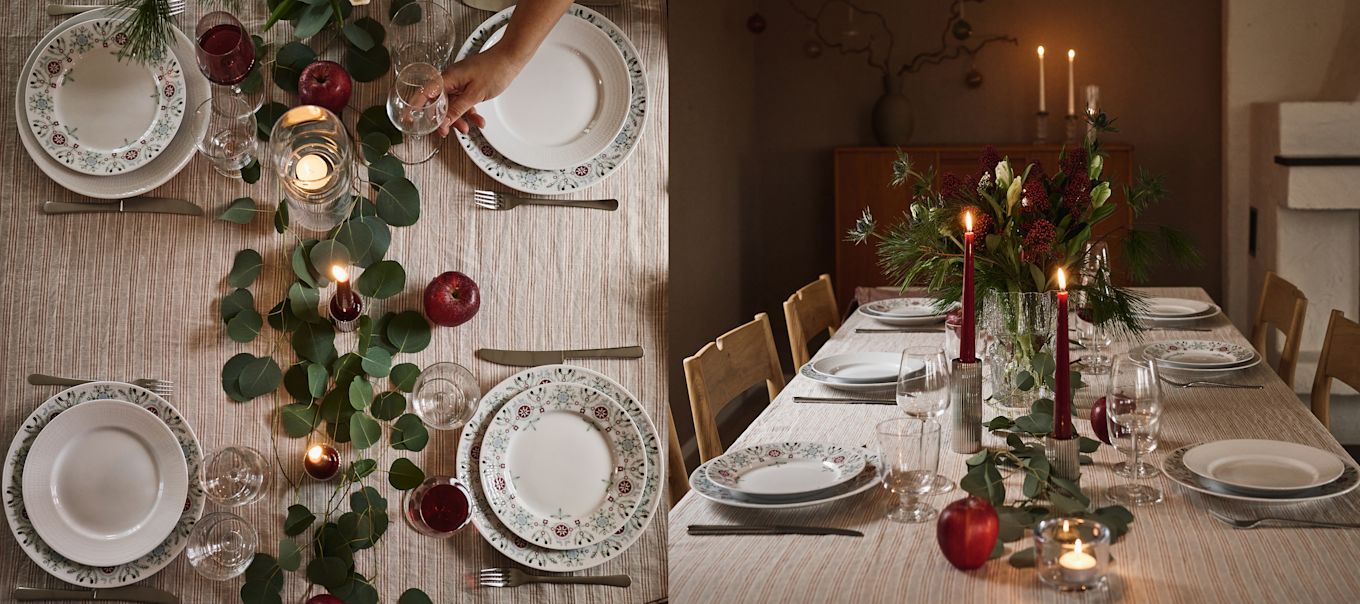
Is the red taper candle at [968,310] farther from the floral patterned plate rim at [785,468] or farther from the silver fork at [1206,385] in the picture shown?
the silver fork at [1206,385]

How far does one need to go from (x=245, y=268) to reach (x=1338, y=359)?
2.11 m

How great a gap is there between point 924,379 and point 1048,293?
1.26ft

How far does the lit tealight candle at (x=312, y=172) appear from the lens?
→ 39.4 inches

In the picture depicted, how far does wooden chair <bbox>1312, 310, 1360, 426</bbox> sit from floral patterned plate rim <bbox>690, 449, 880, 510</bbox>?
4.05ft

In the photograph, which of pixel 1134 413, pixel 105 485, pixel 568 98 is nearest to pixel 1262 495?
pixel 1134 413

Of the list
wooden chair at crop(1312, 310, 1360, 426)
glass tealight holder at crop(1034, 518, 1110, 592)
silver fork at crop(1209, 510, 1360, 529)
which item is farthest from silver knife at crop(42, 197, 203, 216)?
wooden chair at crop(1312, 310, 1360, 426)

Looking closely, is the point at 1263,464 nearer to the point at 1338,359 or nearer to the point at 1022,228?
the point at 1022,228

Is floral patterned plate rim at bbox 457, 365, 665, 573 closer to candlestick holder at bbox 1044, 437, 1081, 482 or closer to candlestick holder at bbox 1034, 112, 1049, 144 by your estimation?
candlestick holder at bbox 1044, 437, 1081, 482

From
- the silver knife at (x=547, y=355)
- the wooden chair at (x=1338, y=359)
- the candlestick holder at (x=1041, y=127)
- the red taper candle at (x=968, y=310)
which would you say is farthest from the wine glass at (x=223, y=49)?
the candlestick holder at (x=1041, y=127)

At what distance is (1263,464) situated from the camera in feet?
4.96

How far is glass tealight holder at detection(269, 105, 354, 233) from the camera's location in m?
0.99

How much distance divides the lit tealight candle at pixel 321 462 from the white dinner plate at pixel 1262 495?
1.00m

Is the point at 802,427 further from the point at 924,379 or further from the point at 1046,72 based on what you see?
the point at 1046,72

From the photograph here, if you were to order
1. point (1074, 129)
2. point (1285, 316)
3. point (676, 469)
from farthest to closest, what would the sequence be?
point (1074, 129), point (1285, 316), point (676, 469)
